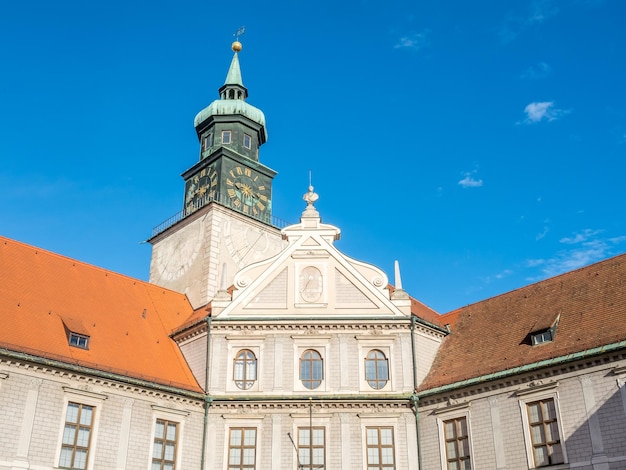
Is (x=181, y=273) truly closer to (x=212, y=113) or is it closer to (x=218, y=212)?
(x=218, y=212)

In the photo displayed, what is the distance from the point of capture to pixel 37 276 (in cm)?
3017

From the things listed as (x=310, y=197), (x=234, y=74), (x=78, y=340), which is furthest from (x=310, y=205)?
(x=234, y=74)

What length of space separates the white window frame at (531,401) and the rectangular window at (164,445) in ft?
41.1

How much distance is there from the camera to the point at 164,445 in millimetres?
A: 27750

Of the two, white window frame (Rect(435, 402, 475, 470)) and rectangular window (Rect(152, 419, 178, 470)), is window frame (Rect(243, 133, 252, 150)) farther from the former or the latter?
white window frame (Rect(435, 402, 475, 470))

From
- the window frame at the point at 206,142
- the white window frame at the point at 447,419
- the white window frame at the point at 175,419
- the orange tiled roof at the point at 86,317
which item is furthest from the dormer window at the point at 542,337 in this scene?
the window frame at the point at 206,142

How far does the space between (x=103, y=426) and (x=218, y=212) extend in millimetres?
16791

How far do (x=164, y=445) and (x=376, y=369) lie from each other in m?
8.48

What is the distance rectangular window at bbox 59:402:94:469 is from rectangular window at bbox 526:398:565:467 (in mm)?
15085

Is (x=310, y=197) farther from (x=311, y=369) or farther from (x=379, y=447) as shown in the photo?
(x=379, y=447)

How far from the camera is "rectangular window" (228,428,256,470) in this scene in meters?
27.9

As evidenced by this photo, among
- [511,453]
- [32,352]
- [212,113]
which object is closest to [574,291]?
[511,453]

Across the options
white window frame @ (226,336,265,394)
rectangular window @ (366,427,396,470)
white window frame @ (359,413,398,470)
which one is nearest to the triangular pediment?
white window frame @ (226,336,265,394)

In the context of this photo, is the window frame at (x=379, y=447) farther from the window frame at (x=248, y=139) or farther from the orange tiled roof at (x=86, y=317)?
the window frame at (x=248, y=139)
